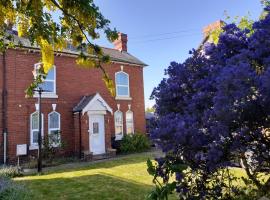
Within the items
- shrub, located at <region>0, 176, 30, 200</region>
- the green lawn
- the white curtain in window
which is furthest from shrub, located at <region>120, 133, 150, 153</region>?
shrub, located at <region>0, 176, 30, 200</region>

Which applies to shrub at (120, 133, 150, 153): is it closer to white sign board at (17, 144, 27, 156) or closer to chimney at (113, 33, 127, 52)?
white sign board at (17, 144, 27, 156)

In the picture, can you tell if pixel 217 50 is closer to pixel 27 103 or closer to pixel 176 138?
pixel 176 138

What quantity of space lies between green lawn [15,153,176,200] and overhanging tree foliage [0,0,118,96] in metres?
4.19

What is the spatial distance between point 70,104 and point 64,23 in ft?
44.5

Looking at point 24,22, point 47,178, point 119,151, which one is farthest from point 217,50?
point 119,151

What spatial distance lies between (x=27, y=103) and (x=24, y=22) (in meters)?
11.3

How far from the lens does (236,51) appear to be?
409 centimetres

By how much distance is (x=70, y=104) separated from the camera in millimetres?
19250

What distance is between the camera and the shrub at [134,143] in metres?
20.4

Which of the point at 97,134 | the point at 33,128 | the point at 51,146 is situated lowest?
the point at 51,146

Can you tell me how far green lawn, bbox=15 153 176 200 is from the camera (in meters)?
8.91

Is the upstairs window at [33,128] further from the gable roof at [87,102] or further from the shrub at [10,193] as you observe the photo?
the shrub at [10,193]

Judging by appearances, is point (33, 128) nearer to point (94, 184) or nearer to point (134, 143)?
point (134, 143)

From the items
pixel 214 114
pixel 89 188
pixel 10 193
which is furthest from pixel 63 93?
pixel 214 114
